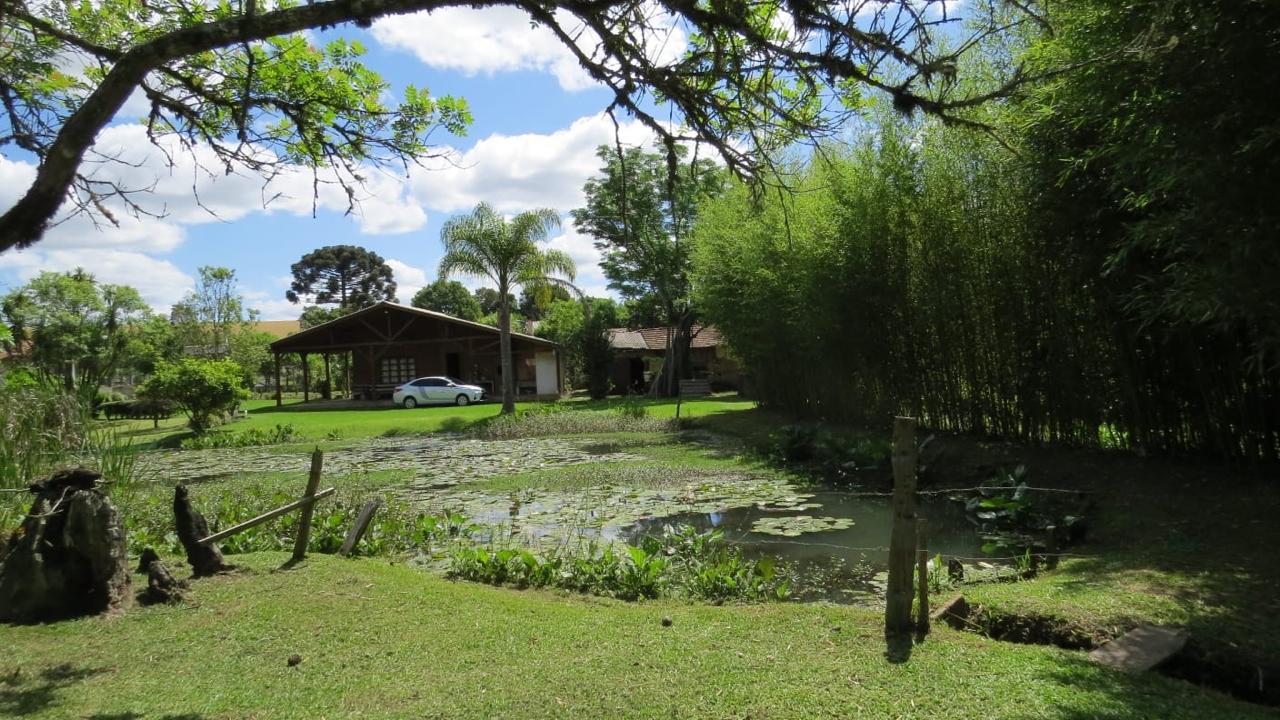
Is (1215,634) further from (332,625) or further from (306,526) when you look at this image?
(306,526)

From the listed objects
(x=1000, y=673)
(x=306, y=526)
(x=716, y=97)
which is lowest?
(x=1000, y=673)

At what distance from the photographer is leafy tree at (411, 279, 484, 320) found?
182 ft

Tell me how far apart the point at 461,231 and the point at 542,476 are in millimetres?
12734

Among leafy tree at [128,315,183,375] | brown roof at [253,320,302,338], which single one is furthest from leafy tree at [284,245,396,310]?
leafy tree at [128,315,183,375]

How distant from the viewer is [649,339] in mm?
38562

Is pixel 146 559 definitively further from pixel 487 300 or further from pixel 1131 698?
pixel 487 300

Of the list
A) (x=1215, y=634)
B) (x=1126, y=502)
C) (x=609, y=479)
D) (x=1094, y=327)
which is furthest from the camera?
(x=609, y=479)

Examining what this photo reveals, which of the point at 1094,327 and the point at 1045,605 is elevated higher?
the point at 1094,327

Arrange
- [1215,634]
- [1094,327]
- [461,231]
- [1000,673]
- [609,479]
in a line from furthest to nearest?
1. [461,231]
2. [609,479]
3. [1094,327]
4. [1215,634]
5. [1000,673]

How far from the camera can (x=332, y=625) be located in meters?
4.51

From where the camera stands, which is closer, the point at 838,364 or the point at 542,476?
the point at 542,476

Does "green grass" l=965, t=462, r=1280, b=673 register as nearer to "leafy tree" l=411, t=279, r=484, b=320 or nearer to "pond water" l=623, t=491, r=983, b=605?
"pond water" l=623, t=491, r=983, b=605

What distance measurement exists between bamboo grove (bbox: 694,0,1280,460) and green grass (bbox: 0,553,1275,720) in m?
2.66

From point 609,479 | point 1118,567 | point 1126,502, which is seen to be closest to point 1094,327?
point 1126,502
